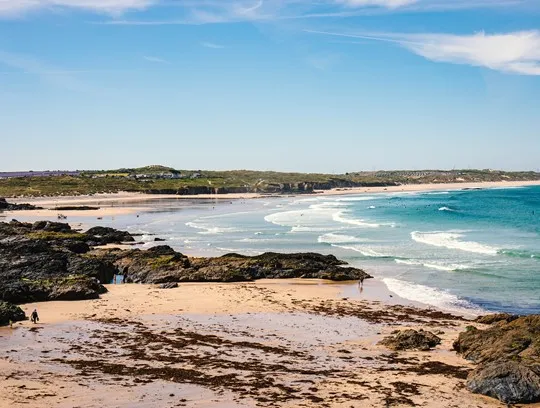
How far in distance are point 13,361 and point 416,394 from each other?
1221 cm

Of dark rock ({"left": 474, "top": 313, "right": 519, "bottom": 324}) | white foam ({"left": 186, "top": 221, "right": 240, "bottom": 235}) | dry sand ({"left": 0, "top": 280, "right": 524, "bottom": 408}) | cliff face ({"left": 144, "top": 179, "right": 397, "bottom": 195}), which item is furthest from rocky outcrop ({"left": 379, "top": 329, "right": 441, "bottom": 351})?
cliff face ({"left": 144, "top": 179, "right": 397, "bottom": 195})

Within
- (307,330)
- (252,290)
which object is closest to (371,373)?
(307,330)

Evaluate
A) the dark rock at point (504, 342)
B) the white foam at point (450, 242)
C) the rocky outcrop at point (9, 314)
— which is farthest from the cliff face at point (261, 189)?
the dark rock at point (504, 342)

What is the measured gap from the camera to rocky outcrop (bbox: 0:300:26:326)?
22.7 m

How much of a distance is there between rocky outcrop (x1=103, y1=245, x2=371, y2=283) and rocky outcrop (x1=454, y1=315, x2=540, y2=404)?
48.9 ft

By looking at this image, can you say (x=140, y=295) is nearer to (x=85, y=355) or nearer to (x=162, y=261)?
(x=162, y=261)

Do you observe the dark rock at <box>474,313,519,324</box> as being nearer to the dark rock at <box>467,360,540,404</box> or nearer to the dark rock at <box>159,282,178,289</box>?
the dark rock at <box>467,360,540,404</box>

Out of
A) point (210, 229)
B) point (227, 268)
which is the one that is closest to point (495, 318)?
point (227, 268)

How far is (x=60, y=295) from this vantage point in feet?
91.1

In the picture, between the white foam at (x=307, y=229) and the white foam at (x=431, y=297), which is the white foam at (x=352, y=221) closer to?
the white foam at (x=307, y=229)

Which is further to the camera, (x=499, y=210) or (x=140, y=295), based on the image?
(x=499, y=210)

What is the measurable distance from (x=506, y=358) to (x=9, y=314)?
18.5m

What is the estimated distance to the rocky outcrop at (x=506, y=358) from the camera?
50.0 feet

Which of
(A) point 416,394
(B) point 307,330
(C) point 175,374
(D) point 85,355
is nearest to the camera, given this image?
(A) point 416,394
